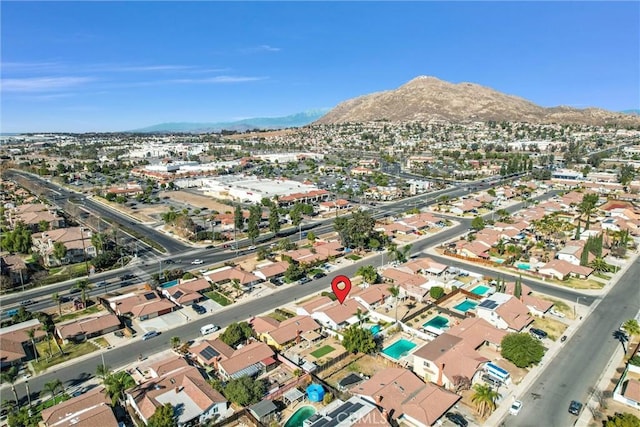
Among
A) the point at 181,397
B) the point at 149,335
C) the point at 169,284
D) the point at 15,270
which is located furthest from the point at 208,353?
the point at 15,270

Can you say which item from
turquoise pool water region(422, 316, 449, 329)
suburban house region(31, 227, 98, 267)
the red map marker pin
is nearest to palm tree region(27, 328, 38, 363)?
suburban house region(31, 227, 98, 267)

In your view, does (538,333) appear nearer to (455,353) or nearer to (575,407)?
(575,407)

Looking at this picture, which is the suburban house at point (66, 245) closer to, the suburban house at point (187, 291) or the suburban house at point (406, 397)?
the suburban house at point (187, 291)

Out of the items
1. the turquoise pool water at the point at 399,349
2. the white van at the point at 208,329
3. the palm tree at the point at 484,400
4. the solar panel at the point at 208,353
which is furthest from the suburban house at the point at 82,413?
the palm tree at the point at 484,400

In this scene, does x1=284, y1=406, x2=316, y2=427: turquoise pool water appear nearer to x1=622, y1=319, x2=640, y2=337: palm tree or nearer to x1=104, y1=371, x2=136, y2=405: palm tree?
x1=104, y1=371, x2=136, y2=405: palm tree

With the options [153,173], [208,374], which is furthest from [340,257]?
[153,173]
